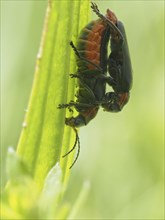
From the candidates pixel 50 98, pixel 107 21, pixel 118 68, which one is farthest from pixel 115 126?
pixel 50 98

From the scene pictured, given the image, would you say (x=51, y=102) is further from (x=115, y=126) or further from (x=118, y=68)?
(x=115, y=126)

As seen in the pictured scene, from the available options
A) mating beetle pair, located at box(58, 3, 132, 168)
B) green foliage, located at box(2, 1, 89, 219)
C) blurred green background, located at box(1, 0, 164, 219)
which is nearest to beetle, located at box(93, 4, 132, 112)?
mating beetle pair, located at box(58, 3, 132, 168)

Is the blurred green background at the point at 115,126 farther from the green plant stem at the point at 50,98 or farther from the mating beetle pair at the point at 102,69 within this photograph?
the green plant stem at the point at 50,98

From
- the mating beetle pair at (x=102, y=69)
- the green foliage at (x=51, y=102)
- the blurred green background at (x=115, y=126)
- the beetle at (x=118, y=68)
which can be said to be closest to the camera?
the green foliage at (x=51, y=102)

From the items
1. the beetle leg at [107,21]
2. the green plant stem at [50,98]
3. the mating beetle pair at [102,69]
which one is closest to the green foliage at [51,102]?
the green plant stem at [50,98]

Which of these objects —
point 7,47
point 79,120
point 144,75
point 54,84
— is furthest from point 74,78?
point 144,75

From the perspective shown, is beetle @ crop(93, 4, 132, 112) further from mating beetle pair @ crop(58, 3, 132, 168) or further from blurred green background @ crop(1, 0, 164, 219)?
blurred green background @ crop(1, 0, 164, 219)
